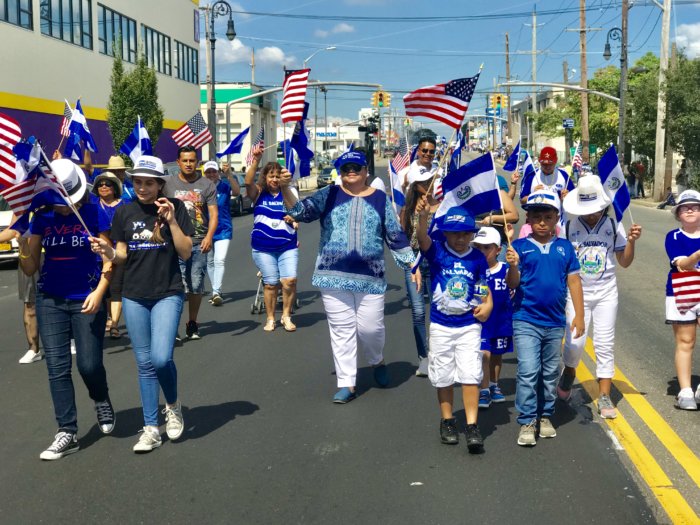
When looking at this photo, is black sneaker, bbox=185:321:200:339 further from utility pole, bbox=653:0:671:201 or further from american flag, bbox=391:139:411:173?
utility pole, bbox=653:0:671:201

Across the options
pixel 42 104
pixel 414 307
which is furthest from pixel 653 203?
pixel 414 307

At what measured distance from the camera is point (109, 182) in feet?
26.1

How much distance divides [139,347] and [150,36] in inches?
1602

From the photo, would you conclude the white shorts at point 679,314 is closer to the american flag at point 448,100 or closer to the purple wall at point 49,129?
the american flag at point 448,100

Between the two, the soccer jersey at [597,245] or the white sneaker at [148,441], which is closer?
the white sneaker at [148,441]

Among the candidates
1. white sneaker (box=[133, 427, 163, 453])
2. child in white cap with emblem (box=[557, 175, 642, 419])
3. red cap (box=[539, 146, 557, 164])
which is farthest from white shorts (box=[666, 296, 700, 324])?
white sneaker (box=[133, 427, 163, 453])

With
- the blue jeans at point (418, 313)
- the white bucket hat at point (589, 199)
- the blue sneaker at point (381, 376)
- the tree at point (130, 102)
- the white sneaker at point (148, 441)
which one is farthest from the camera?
the tree at point (130, 102)

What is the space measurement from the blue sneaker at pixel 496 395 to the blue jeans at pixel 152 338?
97.4 inches

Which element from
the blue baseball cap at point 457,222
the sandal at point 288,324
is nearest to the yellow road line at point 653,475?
the blue baseball cap at point 457,222

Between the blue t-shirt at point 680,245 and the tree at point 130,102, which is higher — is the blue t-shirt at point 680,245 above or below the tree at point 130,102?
below

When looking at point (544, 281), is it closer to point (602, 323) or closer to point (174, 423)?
point (602, 323)

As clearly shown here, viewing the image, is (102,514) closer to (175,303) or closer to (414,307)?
(175,303)

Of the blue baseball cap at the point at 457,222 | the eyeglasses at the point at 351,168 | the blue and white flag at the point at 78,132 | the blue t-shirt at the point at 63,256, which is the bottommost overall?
the blue t-shirt at the point at 63,256

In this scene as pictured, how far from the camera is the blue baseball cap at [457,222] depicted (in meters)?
5.38
